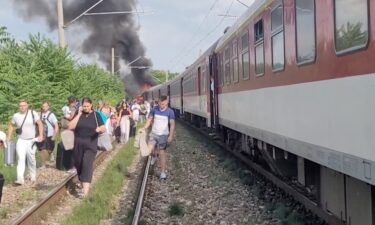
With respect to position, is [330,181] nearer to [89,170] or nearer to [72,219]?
[72,219]

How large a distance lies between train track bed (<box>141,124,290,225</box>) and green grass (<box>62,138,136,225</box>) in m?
0.67

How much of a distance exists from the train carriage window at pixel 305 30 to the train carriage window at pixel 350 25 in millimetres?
833

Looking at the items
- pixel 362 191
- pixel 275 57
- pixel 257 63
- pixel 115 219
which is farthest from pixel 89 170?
pixel 362 191

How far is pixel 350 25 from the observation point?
5129mm

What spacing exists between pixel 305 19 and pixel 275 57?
1.85 metres

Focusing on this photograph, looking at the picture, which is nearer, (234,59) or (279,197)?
(279,197)

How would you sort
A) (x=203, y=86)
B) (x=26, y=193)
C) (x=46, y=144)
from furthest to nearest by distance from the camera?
(x=203, y=86), (x=46, y=144), (x=26, y=193)

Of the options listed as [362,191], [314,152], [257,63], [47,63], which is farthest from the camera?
[47,63]

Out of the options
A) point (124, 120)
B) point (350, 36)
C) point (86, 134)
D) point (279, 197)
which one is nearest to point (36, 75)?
point (124, 120)

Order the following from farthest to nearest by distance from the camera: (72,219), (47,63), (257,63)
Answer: (47,63), (257,63), (72,219)

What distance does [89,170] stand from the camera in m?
11.2

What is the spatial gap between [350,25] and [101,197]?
7.01 m

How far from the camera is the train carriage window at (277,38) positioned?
26.1 feet

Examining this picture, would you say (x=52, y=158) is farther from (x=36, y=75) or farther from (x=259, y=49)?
(x=259, y=49)
